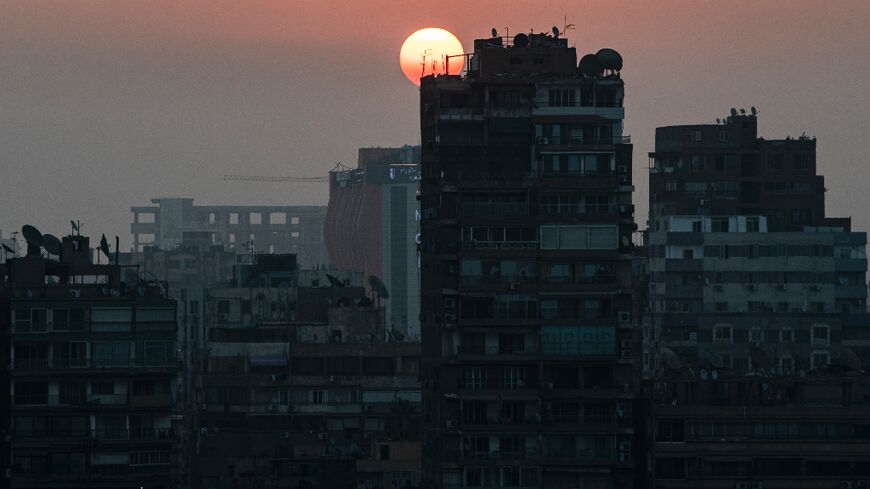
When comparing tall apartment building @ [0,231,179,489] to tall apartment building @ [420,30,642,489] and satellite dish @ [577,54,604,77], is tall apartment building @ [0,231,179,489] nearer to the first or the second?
tall apartment building @ [420,30,642,489]

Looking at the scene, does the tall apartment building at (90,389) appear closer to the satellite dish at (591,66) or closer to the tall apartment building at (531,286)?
the tall apartment building at (531,286)

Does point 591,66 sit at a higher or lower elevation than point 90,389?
higher

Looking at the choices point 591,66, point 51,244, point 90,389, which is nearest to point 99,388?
point 90,389

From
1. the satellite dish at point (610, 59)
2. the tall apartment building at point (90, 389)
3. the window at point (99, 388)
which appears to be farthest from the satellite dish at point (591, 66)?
the window at point (99, 388)

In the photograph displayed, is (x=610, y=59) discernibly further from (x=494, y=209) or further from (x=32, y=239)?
(x=32, y=239)

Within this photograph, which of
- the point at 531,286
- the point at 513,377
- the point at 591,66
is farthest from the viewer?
the point at 591,66
